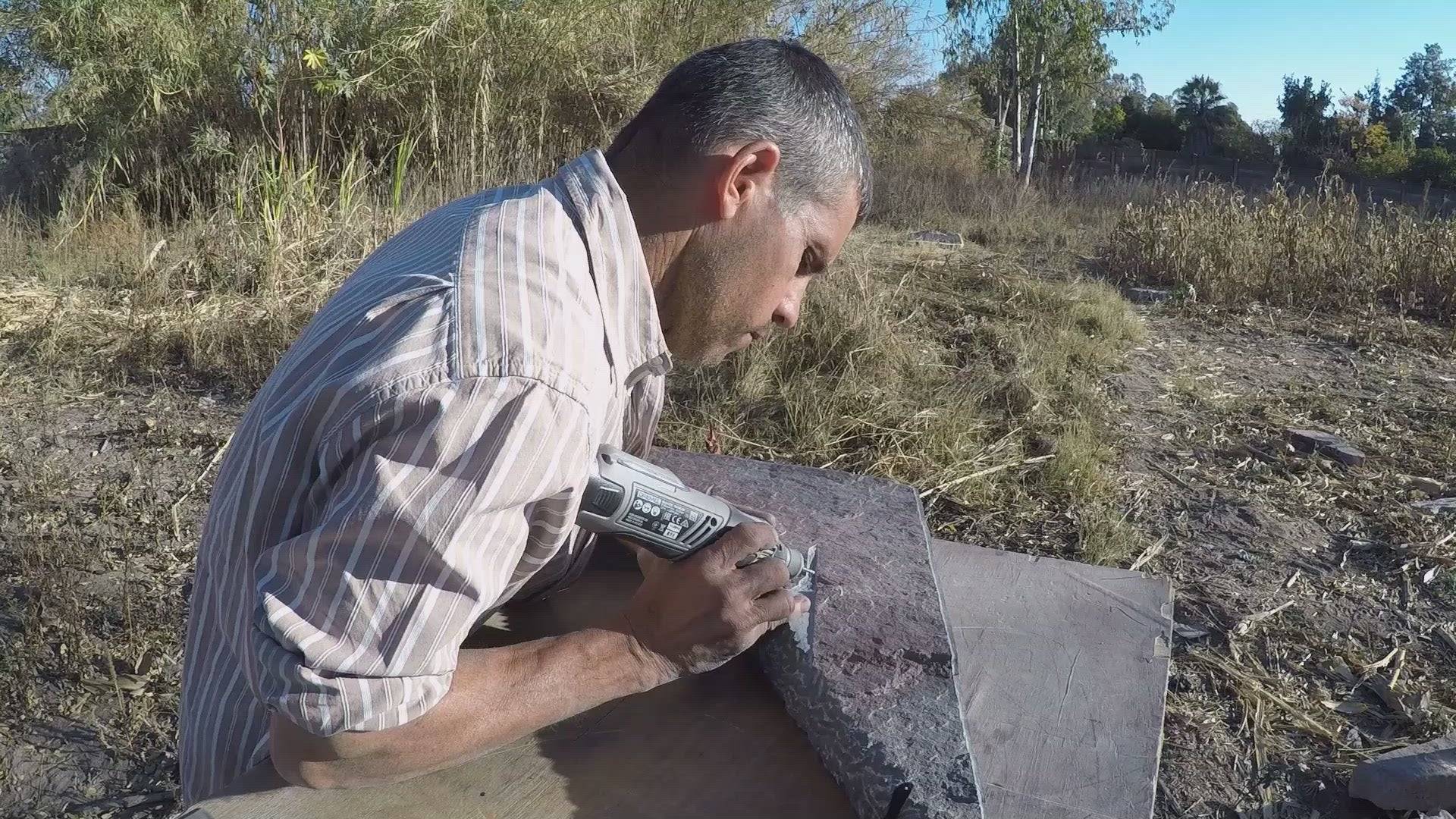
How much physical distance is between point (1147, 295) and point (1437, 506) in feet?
12.8

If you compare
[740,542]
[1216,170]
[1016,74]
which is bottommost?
[740,542]

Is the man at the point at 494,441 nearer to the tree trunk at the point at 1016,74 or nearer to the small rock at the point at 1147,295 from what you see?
the small rock at the point at 1147,295

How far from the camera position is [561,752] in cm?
127

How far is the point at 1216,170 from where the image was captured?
1736 cm

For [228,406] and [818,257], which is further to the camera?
[228,406]

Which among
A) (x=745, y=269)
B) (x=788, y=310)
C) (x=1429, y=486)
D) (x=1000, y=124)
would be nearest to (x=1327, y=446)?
(x=1429, y=486)

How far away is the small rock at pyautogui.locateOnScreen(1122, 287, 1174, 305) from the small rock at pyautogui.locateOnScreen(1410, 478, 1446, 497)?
335cm

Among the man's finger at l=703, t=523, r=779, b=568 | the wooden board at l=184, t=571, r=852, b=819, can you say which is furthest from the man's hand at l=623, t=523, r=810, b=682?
the wooden board at l=184, t=571, r=852, b=819

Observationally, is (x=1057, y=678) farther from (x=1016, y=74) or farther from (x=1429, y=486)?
(x=1016, y=74)

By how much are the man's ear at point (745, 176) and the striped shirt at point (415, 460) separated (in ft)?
0.47

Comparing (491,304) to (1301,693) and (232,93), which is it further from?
(232,93)

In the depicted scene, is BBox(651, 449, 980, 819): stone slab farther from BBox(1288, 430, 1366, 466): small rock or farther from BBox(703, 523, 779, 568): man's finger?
BBox(1288, 430, 1366, 466): small rock

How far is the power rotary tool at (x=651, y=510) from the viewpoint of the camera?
3.70 ft

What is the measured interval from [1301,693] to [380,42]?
660 cm
